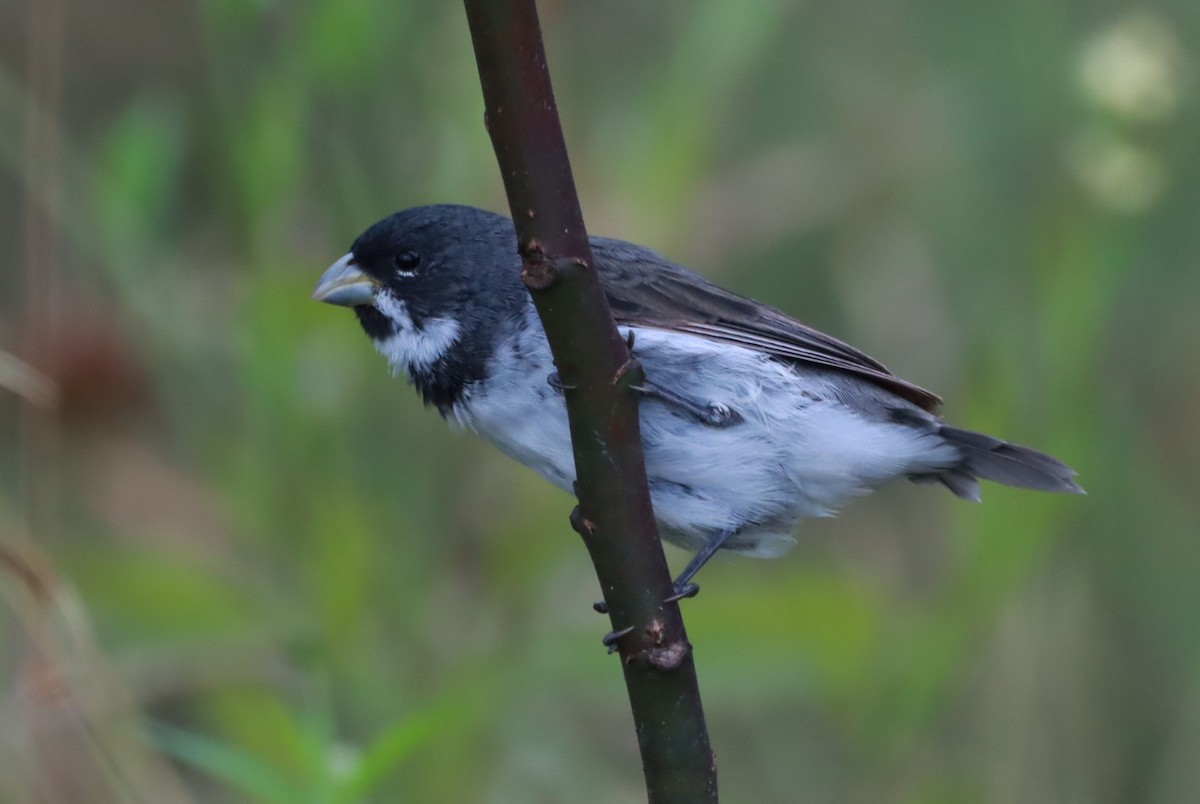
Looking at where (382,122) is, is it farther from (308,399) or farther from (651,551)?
(651,551)

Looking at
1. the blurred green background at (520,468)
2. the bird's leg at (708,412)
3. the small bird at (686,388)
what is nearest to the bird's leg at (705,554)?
the small bird at (686,388)

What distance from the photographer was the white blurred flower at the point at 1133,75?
3.89 metres

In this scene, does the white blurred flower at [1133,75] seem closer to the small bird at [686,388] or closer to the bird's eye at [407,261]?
the small bird at [686,388]

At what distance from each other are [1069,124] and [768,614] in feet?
5.34

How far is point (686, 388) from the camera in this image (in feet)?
11.7

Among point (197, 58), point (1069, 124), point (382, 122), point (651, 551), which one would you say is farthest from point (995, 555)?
point (197, 58)

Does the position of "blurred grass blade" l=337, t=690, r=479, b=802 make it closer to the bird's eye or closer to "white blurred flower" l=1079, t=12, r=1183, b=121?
the bird's eye

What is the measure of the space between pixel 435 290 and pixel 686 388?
0.68 m

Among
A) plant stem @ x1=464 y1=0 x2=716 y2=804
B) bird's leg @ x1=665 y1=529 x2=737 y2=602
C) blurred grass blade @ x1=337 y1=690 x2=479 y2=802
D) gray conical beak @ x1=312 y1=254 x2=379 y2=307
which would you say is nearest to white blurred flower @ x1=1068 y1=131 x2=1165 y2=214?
bird's leg @ x1=665 y1=529 x2=737 y2=602

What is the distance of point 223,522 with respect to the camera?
4848 mm

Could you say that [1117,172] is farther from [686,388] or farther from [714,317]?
[686,388]

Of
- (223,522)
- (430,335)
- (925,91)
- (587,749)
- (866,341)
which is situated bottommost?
(587,749)

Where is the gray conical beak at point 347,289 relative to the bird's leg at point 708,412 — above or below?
above

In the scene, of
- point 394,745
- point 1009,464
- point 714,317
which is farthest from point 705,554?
point 394,745
